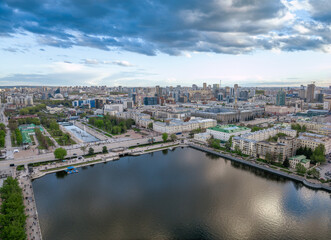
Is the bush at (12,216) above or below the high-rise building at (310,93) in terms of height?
below

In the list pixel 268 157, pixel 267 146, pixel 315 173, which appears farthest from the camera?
pixel 267 146

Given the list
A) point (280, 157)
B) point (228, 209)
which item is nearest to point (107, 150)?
point (228, 209)

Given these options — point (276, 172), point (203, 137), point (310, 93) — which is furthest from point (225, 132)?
point (310, 93)

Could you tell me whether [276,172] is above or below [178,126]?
below

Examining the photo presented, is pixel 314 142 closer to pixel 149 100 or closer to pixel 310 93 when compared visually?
pixel 149 100

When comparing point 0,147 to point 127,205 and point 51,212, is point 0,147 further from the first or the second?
point 127,205

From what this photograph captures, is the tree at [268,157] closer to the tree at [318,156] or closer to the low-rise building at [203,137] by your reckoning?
the tree at [318,156]

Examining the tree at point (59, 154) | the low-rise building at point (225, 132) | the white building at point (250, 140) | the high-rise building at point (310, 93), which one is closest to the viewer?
the tree at point (59, 154)

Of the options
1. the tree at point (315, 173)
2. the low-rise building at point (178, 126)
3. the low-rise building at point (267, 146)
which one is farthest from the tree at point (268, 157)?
the low-rise building at point (178, 126)

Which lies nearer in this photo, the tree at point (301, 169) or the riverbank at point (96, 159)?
the tree at point (301, 169)

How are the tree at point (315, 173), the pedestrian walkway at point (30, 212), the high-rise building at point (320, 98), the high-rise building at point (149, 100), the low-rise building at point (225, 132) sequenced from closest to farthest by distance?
the pedestrian walkway at point (30, 212) < the tree at point (315, 173) < the low-rise building at point (225, 132) < the high-rise building at point (149, 100) < the high-rise building at point (320, 98)

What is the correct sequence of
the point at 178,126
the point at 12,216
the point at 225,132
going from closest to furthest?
the point at 12,216 → the point at 225,132 → the point at 178,126
